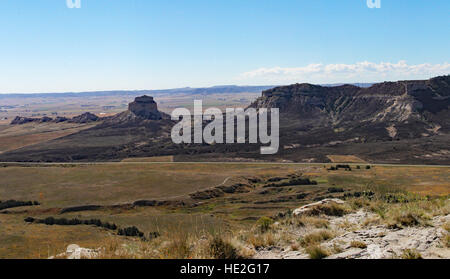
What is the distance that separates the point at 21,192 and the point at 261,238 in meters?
59.0

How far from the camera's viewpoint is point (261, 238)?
8734 millimetres

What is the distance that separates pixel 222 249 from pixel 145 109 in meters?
170

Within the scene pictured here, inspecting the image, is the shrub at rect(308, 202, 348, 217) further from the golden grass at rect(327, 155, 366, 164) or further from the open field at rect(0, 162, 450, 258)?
the golden grass at rect(327, 155, 366, 164)

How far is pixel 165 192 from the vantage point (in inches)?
2140

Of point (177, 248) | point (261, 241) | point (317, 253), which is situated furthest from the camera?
point (261, 241)

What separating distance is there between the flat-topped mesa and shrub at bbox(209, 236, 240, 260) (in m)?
166

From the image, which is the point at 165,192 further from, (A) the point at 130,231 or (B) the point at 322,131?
(B) the point at 322,131

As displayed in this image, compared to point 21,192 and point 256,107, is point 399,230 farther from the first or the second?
point 256,107

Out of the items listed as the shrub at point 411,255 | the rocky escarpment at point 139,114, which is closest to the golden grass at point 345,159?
the shrub at point 411,255

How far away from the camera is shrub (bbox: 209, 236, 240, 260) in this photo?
23.0ft

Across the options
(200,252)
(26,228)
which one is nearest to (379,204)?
(200,252)

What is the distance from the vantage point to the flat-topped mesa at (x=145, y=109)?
170 m

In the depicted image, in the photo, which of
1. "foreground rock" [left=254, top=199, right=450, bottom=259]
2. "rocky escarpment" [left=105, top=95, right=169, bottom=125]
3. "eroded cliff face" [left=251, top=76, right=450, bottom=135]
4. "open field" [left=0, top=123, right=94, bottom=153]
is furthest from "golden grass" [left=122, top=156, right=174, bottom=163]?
"foreground rock" [left=254, top=199, right=450, bottom=259]

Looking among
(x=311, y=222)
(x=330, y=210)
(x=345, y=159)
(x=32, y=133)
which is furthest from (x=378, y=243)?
(x=32, y=133)
